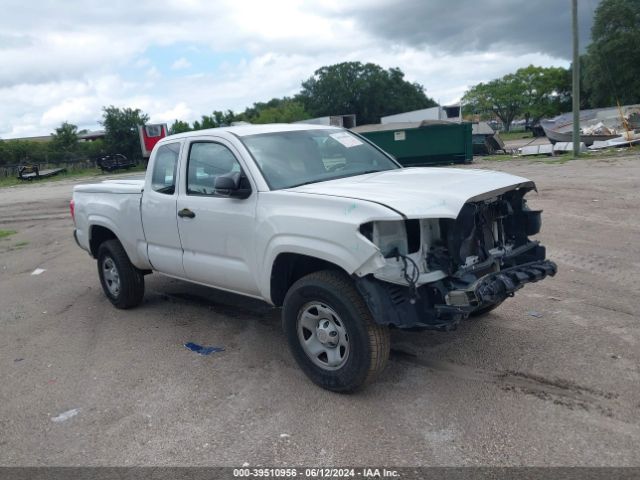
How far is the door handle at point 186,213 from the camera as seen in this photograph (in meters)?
5.08

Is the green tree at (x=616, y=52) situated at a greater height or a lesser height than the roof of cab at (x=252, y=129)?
greater

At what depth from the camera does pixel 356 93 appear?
287ft

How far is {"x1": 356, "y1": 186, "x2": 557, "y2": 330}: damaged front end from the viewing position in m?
3.67


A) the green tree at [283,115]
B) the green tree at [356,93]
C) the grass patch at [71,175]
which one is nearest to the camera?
the grass patch at [71,175]

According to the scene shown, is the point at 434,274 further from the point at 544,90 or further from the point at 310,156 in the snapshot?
the point at 544,90

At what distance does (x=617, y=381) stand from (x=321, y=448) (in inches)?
84.5

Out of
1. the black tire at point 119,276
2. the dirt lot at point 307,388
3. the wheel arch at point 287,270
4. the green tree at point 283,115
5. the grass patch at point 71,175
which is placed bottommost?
the dirt lot at point 307,388

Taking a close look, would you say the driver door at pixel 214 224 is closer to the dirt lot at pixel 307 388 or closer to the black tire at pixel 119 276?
the dirt lot at pixel 307 388

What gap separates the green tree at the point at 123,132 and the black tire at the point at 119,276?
4169 cm

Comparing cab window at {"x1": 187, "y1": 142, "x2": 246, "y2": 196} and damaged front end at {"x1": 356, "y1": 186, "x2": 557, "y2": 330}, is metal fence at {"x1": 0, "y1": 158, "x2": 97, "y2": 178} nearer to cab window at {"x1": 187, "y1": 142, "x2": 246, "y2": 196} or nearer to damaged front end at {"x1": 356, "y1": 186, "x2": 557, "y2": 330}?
cab window at {"x1": 187, "y1": 142, "x2": 246, "y2": 196}

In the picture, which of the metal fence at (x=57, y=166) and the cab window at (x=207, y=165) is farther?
the metal fence at (x=57, y=166)

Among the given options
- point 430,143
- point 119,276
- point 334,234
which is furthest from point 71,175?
point 334,234

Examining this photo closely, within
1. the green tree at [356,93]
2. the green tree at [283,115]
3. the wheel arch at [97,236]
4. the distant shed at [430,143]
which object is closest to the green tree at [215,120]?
the distant shed at [430,143]

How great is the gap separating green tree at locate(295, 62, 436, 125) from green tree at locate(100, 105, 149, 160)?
41668 millimetres
